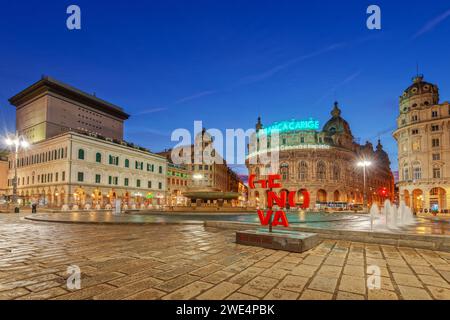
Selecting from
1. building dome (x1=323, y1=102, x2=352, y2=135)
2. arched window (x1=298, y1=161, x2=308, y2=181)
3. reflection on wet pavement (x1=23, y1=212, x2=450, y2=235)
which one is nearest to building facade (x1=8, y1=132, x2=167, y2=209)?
reflection on wet pavement (x1=23, y1=212, x2=450, y2=235)

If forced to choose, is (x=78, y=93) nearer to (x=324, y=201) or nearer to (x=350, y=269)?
(x=324, y=201)

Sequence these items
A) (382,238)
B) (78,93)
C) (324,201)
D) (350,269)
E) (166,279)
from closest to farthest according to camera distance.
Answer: (166,279)
(350,269)
(382,238)
(324,201)
(78,93)

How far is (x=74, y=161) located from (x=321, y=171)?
55053mm

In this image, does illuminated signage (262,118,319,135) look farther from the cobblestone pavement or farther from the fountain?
the cobblestone pavement

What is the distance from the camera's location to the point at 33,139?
67.8 meters

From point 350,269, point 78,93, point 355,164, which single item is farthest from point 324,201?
point 78,93

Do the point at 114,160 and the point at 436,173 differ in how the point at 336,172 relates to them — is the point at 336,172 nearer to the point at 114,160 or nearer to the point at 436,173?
the point at 436,173

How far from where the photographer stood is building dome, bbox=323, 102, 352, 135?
249 ft

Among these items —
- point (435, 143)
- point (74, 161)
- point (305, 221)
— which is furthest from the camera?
point (435, 143)

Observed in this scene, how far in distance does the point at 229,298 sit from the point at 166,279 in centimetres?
135

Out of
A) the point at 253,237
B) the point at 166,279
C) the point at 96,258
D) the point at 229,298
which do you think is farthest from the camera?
the point at 253,237

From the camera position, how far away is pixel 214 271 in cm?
527

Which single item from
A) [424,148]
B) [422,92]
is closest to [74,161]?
[424,148]
